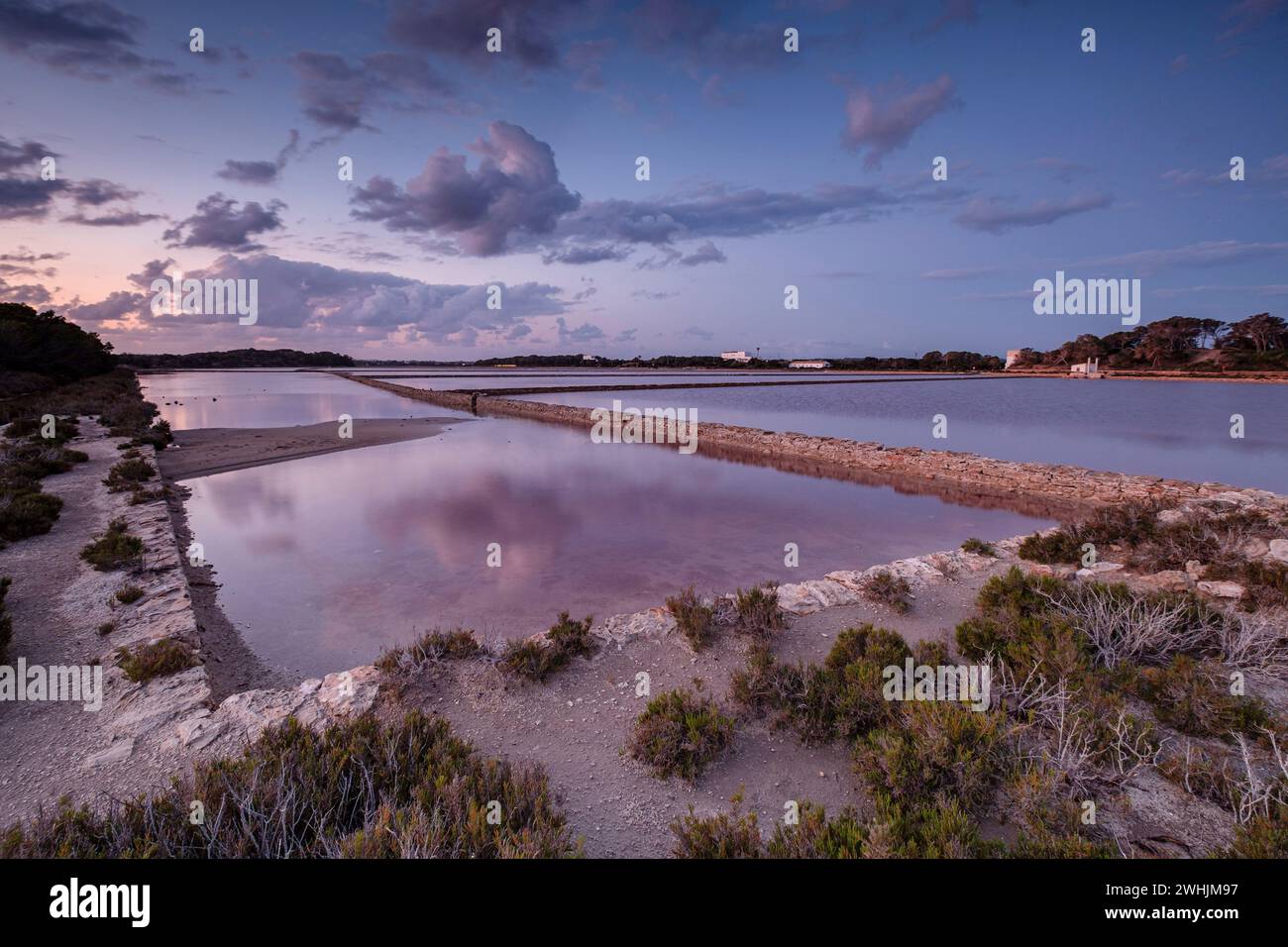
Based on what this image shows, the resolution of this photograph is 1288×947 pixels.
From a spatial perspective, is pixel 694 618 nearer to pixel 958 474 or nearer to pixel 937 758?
pixel 937 758

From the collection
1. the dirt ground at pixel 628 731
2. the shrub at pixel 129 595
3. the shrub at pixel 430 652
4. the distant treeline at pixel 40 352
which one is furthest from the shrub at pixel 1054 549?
the distant treeline at pixel 40 352

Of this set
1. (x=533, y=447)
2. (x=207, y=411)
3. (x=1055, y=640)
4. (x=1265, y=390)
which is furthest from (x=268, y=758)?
(x=1265, y=390)

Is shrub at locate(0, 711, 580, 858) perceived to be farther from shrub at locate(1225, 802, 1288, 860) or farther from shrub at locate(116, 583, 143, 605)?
shrub at locate(116, 583, 143, 605)

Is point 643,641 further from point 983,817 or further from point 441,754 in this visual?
point 983,817

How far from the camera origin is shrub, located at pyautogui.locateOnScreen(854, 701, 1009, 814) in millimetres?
3592

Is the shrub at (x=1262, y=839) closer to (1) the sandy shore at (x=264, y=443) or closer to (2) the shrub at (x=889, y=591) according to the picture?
(2) the shrub at (x=889, y=591)

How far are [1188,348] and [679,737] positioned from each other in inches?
4123

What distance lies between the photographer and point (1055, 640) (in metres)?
5.28

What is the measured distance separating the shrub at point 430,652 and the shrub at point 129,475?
1354 cm

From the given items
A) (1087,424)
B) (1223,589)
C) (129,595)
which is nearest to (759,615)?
(1223,589)

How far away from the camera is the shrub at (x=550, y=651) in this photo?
18.2 ft

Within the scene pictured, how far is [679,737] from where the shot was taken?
432cm

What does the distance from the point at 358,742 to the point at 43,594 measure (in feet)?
24.1
